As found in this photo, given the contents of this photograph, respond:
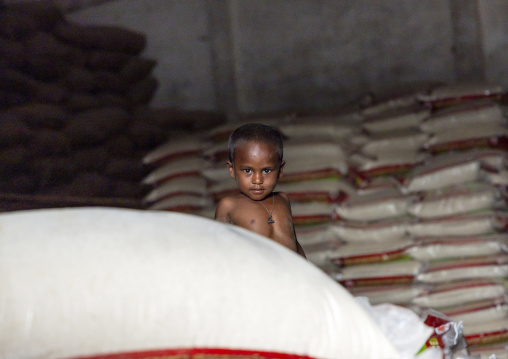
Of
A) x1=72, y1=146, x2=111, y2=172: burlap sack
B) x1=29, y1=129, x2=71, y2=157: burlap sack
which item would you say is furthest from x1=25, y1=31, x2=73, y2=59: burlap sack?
x1=72, y1=146, x2=111, y2=172: burlap sack

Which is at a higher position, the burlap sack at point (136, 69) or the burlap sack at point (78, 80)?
the burlap sack at point (136, 69)

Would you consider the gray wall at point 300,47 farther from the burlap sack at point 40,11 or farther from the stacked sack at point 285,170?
the burlap sack at point 40,11

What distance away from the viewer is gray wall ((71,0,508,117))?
147 inches

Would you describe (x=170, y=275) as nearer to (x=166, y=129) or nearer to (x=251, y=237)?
(x=251, y=237)

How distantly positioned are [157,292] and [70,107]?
2206mm

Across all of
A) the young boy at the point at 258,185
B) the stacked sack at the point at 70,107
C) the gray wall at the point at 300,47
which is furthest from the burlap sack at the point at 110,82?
the young boy at the point at 258,185

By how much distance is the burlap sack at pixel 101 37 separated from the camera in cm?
295

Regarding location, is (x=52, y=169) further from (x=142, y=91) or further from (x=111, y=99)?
(x=142, y=91)

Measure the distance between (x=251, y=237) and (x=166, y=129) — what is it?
2.53 meters

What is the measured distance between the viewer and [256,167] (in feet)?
5.12

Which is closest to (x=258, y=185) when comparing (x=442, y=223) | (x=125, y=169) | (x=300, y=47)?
(x=442, y=223)

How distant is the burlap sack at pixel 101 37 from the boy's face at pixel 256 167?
1.67 m

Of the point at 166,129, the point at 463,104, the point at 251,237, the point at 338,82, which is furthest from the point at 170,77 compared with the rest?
the point at 251,237

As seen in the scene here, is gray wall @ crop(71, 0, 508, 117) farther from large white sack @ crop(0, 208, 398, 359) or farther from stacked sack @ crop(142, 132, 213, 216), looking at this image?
large white sack @ crop(0, 208, 398, 359)
